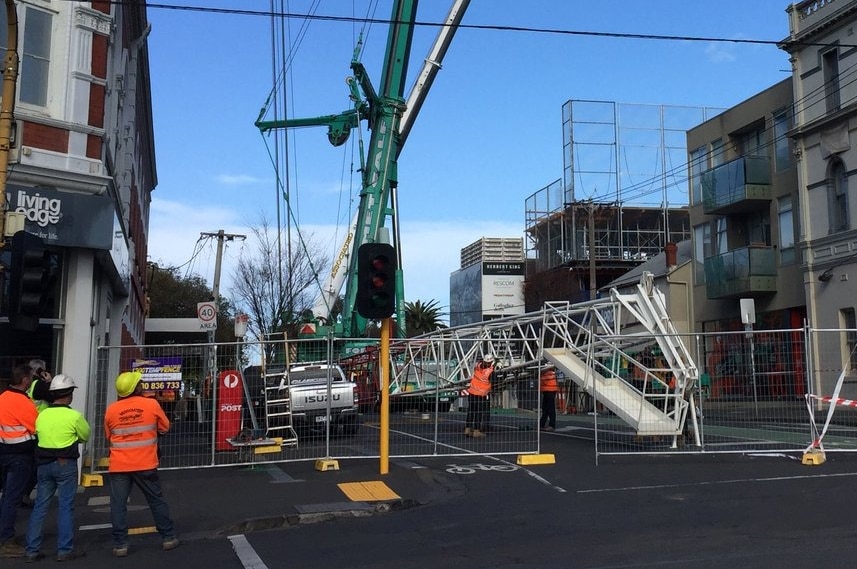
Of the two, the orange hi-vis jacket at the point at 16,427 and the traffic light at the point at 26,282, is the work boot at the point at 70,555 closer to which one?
the orange hi-vis jacket at the point at 16,427

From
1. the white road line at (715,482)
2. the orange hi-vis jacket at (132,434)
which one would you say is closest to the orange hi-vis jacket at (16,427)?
the orange hi-vis jacket at (132,434)

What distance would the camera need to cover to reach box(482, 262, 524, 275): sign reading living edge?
82.1m

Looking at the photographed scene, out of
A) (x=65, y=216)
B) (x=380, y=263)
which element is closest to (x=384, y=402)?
(x=380, y=263)

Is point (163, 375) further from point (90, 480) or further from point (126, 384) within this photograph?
point (126, 384)

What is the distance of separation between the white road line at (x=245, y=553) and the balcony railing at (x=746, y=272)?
80.6 feet

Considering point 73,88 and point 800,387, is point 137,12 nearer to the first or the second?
point 73,88

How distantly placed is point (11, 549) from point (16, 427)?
3.83ft

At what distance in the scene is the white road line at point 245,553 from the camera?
728cm

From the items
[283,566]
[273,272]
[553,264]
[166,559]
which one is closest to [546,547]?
[283,566]

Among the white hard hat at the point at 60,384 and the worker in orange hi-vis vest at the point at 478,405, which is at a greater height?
the white hard hat at the point at 60,384

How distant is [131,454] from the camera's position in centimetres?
787

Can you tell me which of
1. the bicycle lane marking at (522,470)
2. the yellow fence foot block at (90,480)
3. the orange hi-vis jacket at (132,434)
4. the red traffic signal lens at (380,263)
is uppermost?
the red traffic signal lens at (380,263)

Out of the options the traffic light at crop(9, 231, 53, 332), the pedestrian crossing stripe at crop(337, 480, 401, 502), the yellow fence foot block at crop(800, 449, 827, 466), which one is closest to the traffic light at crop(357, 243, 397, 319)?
the pedestrian crossing stripe at crop(337, 480, 401, 502)

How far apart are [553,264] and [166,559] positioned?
52.3 m
